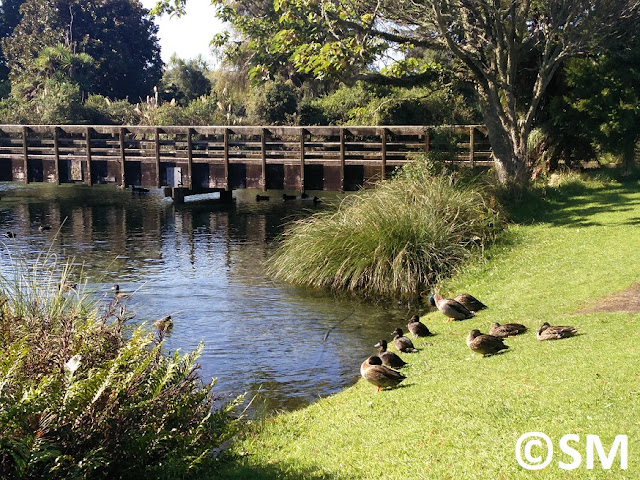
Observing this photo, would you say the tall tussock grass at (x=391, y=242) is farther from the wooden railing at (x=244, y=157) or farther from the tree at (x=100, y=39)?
the tree at (x=100, y=39)

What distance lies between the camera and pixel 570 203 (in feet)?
73.5

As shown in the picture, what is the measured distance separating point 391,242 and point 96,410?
11685 millimetres

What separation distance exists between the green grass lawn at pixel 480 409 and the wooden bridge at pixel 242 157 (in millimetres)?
12649

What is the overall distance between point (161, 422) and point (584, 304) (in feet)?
25.7

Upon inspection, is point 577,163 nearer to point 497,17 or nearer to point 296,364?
point 497,17

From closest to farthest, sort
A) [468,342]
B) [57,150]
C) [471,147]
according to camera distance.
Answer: [468,342]
[471,147]
[57,150]

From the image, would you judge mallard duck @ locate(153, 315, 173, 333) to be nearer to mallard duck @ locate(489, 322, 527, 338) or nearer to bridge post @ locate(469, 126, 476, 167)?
mallard duck @ locate(489, 322, 527, 338)

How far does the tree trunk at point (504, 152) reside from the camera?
23.1m

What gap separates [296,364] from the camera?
12.2m

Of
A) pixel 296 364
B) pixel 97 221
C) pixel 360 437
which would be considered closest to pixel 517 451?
pixel 360 437

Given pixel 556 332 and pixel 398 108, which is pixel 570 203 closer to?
pixel 556 332

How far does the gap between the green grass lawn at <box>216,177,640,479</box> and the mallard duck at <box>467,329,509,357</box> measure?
16cm

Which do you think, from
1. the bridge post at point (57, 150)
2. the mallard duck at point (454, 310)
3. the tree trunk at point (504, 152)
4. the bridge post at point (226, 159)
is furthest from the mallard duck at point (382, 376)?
the bridge post at point (57, 150)

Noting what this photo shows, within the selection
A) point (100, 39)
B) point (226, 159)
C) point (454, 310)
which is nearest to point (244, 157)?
point (226, 159)
